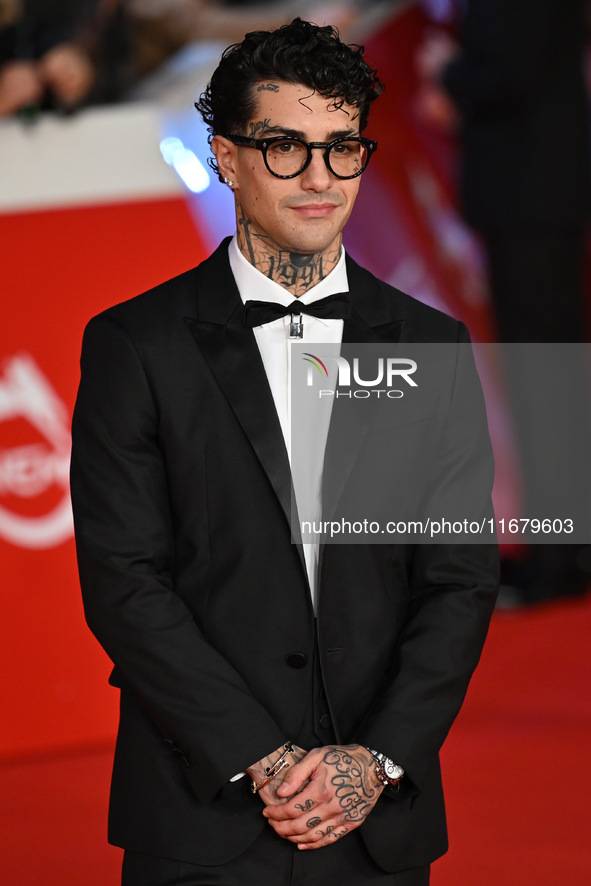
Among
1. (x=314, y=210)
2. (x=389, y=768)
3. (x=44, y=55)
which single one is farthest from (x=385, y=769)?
(x=44, y=55)

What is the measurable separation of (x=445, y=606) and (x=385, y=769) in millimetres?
258

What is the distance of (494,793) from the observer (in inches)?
127

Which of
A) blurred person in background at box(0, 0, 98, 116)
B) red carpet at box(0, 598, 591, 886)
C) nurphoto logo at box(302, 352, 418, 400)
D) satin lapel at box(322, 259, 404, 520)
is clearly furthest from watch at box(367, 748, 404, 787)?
blurred person in background at box(0, 0, 98, 116)

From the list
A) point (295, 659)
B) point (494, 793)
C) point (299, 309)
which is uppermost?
point (299, 309)

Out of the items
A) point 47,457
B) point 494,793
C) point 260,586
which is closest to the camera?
point 260,586

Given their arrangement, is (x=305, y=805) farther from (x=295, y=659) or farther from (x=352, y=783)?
(x=295, y=659)

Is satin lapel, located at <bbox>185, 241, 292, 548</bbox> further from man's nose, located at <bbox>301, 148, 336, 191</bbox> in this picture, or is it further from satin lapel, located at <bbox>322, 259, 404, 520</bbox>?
man's nose, located at <bbox>301, 148, 336, 191</bbox>

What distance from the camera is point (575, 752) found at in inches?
135

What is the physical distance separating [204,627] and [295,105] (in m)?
0.79

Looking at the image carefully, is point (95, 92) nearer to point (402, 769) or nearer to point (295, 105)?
point (295, 105)

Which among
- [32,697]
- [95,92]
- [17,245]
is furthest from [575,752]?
[95,92]

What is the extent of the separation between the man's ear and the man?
0.04 feet

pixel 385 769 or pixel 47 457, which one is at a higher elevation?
pixel 47 457

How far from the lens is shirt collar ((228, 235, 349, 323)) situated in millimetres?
1875
